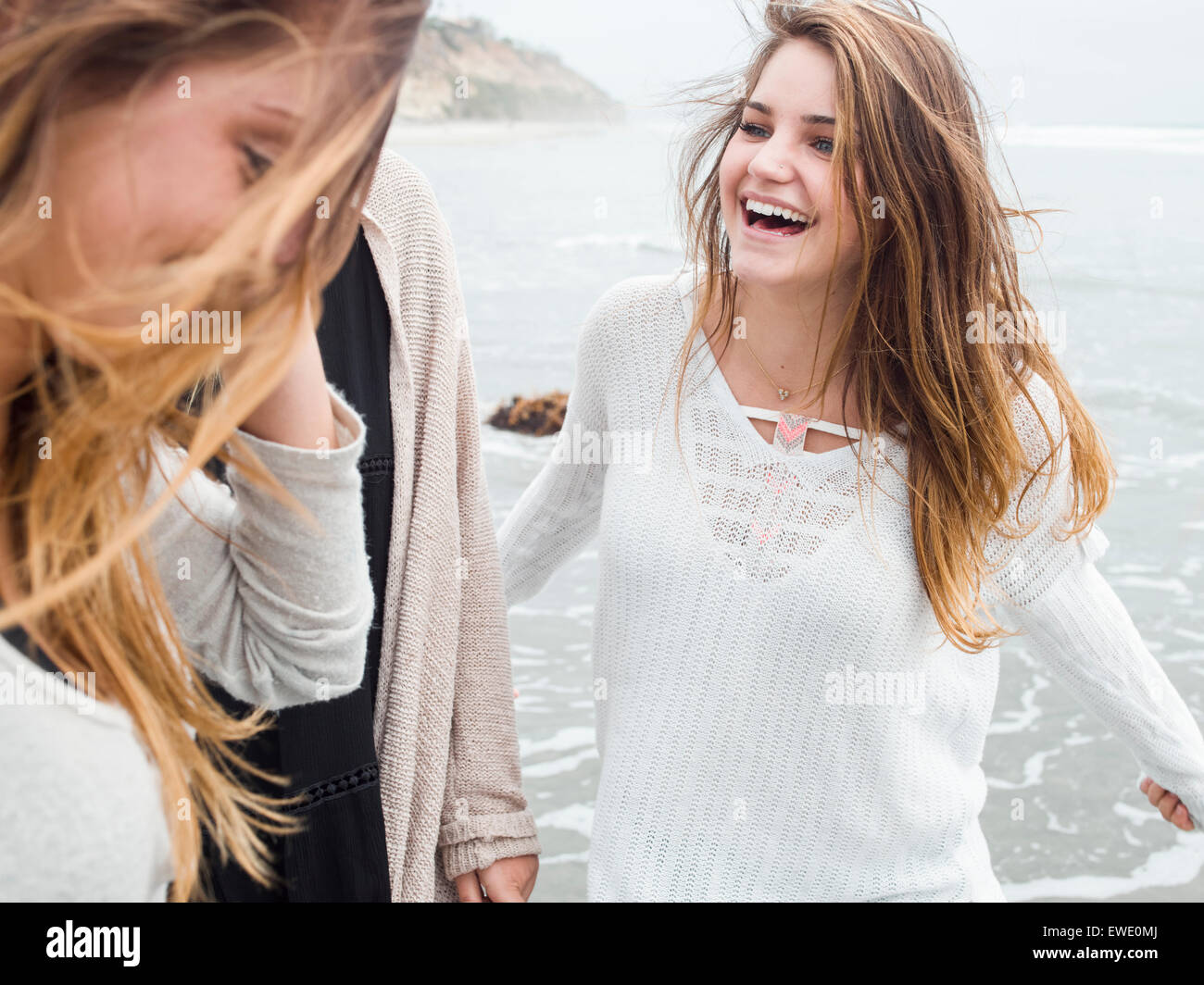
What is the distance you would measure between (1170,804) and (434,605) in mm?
1255

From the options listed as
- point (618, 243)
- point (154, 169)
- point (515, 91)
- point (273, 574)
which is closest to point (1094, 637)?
point (273, 574)

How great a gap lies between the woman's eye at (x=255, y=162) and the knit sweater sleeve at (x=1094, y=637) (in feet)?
4.59

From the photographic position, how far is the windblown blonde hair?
0.75 metres

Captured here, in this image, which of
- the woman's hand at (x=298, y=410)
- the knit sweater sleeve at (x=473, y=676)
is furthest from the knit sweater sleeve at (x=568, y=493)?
the woman's hand at (x=298, y=410)

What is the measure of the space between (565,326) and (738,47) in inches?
389

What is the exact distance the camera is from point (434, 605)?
1.69 meters

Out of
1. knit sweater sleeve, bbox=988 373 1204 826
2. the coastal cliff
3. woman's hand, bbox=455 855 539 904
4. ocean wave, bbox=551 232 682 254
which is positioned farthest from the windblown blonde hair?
the coastal cliff

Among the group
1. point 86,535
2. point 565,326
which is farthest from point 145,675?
point 565,326

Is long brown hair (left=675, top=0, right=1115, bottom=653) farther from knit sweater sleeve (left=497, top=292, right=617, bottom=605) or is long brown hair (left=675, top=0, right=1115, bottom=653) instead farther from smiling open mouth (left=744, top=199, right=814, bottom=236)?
knit sweater sleeve (left=497, top=292, right=617, bottom=605)

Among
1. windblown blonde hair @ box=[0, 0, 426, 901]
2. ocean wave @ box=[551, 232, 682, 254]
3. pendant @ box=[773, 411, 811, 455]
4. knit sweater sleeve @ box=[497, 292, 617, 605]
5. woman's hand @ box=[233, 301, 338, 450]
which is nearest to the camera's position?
windblown blonde hair @ box=[0, 0, 426, 901]

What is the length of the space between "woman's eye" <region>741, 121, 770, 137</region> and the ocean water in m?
0.43

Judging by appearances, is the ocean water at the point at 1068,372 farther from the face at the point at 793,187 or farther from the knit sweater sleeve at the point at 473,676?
the knit sweater sleeve at the point at 473,676

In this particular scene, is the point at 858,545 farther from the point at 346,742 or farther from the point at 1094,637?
the point at 346,742
